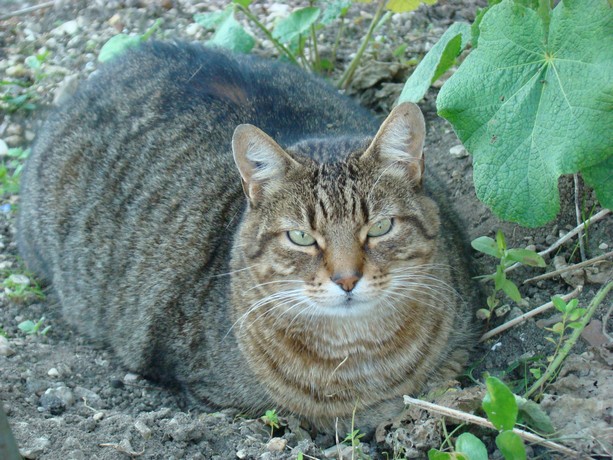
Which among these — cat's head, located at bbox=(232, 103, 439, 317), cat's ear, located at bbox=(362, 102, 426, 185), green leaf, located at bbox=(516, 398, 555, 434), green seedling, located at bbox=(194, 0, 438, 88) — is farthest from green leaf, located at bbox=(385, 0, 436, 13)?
green leaf, located at bbox=(516, 398, 555, 434)

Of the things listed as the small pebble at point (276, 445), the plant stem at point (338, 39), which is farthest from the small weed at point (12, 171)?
the small pebble at point (276, 445)

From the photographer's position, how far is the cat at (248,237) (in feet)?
10.1

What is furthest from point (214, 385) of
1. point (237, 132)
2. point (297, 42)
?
point (297, 42)

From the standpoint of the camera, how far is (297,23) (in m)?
4.99

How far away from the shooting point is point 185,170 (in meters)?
4.04

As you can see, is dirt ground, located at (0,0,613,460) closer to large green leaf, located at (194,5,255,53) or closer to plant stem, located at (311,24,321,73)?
plant stem, located at (311,24,321,73)

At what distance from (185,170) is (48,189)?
A: 0.92m

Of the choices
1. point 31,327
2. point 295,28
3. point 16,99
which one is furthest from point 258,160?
point 16,99

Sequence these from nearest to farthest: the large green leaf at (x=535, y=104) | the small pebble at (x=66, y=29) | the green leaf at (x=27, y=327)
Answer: the large green leaf at (x=535, y=104), the green leaf at (x=27, y=327), the small pebble at (x=66, y=29)

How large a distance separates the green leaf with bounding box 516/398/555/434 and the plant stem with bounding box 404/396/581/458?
0.10m

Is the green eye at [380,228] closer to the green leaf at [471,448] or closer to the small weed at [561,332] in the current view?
the small weed at [561,332]

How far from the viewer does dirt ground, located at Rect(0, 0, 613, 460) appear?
9.60 ft

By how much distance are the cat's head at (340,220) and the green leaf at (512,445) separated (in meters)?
0.72

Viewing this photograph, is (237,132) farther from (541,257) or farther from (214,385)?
(541,257)
